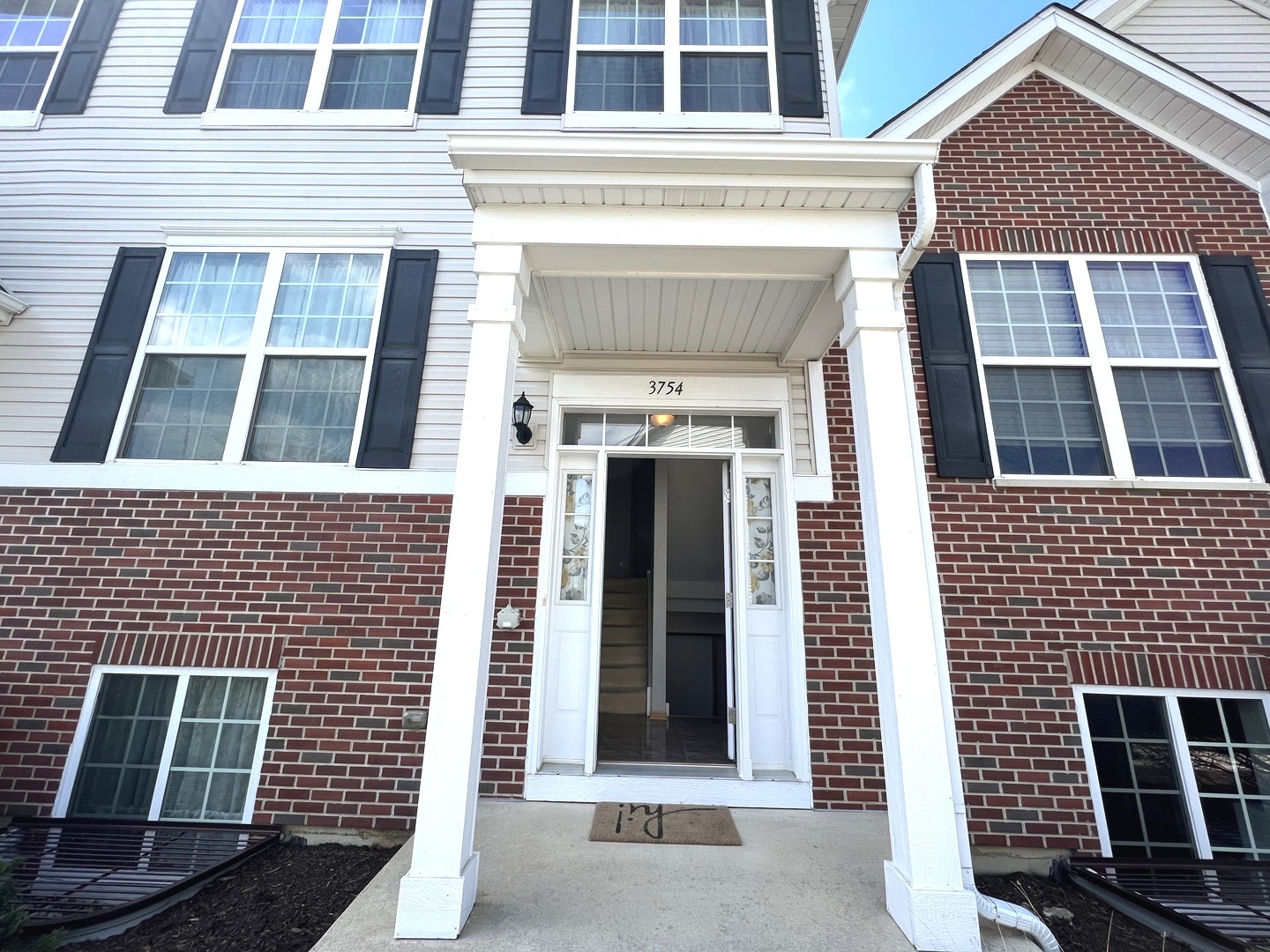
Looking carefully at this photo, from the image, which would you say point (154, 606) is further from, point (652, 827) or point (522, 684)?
point (652, 827)

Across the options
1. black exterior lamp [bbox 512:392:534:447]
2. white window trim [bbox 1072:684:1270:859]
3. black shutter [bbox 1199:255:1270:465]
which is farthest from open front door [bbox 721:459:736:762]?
black shutter [bbox 1199:255:1270:465]

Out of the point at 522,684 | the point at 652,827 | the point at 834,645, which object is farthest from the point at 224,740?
the point at 834,645

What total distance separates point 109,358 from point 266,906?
3.51 meters

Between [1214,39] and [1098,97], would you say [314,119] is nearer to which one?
[1098,97]

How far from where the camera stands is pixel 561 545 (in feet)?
12.7

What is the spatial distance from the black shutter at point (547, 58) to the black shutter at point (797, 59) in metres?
1.62

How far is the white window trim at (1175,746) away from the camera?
3174mm

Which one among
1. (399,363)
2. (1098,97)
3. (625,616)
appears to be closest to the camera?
(399,363)

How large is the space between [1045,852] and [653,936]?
240cm

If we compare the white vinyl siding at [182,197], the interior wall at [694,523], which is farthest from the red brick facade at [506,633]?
the interior wall at [694,523]

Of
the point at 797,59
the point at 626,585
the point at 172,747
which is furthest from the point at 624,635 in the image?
the point at 797,59

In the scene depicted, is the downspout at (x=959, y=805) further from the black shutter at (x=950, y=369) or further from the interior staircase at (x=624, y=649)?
the interior staircase at (x=624, y=649)

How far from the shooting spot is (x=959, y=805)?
2.34m

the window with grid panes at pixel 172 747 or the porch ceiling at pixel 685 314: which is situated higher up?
the porch ceiling at pixel 685 314
